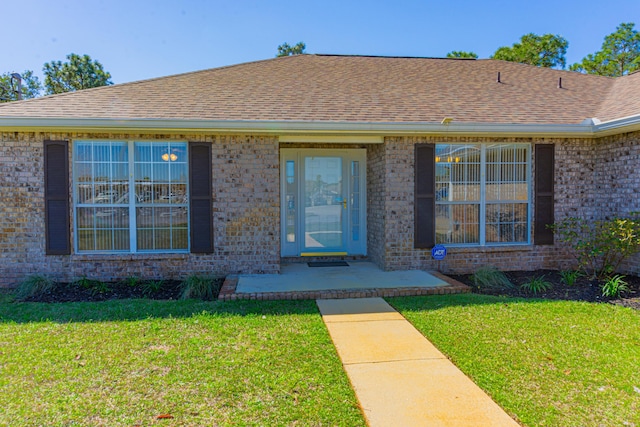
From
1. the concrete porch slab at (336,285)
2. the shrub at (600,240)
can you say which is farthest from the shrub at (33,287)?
the shrub at (600,240)

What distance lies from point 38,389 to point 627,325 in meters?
5.85

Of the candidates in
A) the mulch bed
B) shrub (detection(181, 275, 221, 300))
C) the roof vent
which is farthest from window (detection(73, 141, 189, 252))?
the roof vent

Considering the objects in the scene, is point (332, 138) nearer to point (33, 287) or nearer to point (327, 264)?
point (327, 264)

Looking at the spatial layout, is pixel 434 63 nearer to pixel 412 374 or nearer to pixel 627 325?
pixel 627 325

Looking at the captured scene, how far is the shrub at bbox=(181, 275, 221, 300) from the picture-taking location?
5.85 meters

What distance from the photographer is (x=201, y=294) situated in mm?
5875

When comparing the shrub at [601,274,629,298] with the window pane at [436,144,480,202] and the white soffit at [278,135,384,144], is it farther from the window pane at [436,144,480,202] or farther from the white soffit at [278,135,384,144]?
the white soffit at [278,135,384,144]

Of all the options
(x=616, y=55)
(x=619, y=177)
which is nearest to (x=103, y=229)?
(x=619, y=177)

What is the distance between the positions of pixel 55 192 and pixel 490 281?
7.10 metres

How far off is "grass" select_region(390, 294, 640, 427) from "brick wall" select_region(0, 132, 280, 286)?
8.61 ft

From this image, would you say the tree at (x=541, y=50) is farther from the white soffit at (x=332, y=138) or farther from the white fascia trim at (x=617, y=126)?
the white soffit at (x=332, y=138)

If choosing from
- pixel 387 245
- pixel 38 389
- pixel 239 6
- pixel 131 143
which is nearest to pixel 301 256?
pixel 387 245

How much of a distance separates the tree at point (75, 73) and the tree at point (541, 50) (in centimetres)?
2468

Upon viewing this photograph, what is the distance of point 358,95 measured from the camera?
8.02 metres
